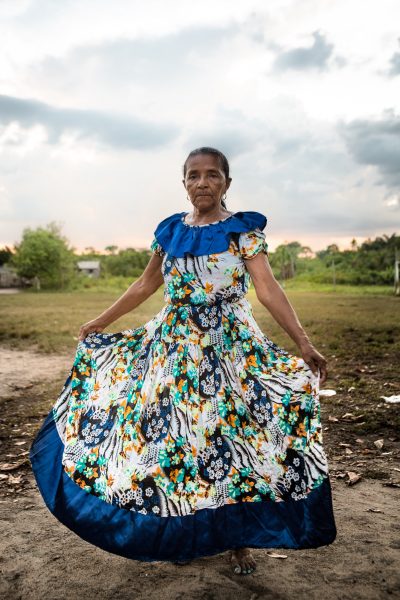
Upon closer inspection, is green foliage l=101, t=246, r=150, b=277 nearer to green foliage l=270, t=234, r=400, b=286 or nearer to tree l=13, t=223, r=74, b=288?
tree l=13, t=223, r=74, b=288

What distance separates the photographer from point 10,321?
1645cm

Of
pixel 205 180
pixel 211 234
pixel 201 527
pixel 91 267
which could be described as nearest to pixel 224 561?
pixel 201 527

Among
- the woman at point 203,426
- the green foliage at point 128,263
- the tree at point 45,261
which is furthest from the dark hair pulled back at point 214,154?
the green foliage at point 128,263

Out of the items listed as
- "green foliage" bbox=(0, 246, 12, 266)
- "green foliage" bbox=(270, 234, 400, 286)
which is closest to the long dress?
"green foliage" bbox=(270, 234, 400, 286)

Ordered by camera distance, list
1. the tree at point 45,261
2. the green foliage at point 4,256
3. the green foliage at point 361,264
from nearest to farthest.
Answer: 1. the green foliage at point 361,264
2. the tree at point 45,261
3. the green foliage at point 4,256

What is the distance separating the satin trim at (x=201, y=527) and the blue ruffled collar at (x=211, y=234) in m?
1.29

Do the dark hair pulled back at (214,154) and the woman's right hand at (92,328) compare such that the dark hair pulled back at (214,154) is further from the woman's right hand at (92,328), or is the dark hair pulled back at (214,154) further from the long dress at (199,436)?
the woman's right hand at (92,328)

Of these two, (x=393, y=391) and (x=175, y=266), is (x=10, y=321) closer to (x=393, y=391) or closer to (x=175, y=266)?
(x=393, y=391)

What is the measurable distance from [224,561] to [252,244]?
1746 millimetres

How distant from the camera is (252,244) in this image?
2629mm

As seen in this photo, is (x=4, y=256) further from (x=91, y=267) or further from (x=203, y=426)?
(x=203, y=426)

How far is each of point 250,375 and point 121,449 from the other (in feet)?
2.48

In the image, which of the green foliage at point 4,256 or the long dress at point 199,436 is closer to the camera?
the long dress at point 199,436

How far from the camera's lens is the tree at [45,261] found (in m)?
61.3
